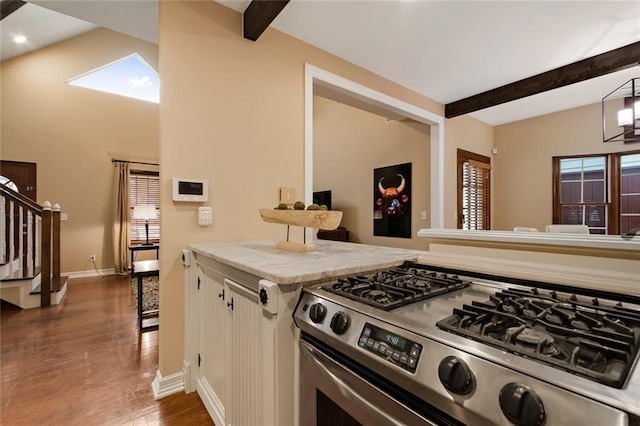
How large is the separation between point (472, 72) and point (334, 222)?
2.86m

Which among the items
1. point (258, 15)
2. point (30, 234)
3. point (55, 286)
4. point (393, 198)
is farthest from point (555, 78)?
point (30, 234)

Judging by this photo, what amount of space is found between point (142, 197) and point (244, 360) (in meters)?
5.78

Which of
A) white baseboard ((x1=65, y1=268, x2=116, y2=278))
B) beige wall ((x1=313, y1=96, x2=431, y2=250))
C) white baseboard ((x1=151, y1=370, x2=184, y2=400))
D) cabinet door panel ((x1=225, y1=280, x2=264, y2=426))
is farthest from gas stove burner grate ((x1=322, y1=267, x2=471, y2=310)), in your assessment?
white baseboard ((x1=65, y1=268, x2=116, y2=278))

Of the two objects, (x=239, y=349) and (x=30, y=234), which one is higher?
(x=30, y=234)

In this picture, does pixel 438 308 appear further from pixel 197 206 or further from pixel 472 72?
pixel 472 72

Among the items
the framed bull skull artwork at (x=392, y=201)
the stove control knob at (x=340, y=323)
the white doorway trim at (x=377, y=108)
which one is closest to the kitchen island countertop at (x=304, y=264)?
the stove control knob at (x=340, y=323)

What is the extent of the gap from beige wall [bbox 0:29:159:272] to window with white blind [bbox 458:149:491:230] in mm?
5940

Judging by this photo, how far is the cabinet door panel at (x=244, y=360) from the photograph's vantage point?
1.04 m

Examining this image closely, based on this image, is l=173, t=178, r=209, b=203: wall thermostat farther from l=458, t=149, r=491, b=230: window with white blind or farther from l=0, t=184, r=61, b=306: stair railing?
l=458, t=149, r=491, b=230: window with white blind

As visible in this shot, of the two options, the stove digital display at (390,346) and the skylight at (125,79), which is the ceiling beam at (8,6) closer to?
the skylight at (125,79)

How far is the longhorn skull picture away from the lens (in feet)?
13.7

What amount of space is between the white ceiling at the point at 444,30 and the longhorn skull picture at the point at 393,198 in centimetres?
151

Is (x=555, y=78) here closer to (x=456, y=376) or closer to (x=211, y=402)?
(x=456, y=376)

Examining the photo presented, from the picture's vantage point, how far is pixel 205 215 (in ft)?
6.24
